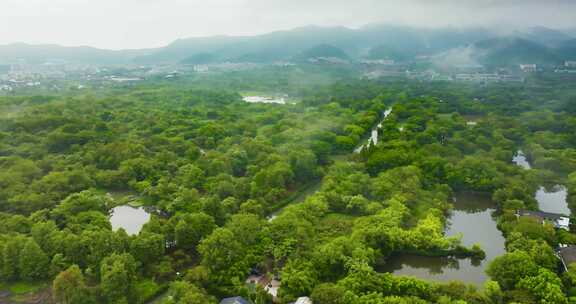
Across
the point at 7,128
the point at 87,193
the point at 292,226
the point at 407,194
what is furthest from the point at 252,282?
the point at 7,128

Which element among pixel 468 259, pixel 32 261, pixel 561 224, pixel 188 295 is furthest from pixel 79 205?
pixel 561 224

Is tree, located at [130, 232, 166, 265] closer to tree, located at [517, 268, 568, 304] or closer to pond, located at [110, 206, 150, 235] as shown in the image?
pond, located at [110, 206, 150, 235]

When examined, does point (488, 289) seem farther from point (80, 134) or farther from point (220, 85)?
point (220, 85)

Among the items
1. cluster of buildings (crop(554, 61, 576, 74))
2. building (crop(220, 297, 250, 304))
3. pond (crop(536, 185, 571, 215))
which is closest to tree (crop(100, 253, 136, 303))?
building (crop(220, 297, 250, 304))

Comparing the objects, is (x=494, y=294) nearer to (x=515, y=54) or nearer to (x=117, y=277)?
(x=117, y=277)

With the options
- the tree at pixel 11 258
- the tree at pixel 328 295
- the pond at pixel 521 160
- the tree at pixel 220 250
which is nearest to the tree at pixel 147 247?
the tree at pixel 220 250
